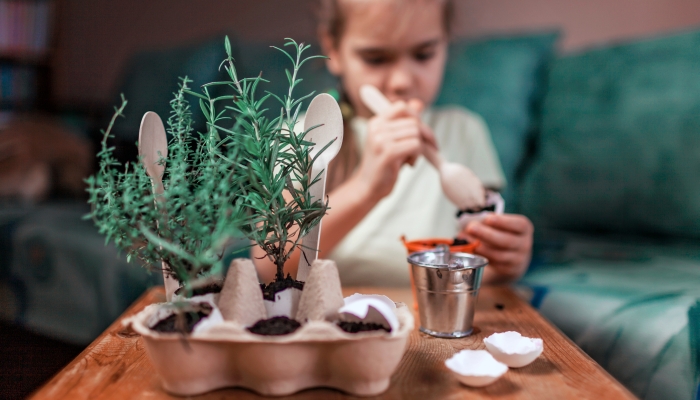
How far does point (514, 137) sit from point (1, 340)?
1693mm

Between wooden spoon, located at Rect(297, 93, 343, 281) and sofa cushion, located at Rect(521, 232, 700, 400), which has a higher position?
wooden spoon, located at Rect(297, 93, 343, 281)

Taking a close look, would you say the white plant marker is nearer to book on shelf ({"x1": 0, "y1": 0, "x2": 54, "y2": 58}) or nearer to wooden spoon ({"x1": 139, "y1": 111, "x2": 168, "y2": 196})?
wooden spoon ({"x1": 139, "y1": 111, "x2": 168, "y2": 196})

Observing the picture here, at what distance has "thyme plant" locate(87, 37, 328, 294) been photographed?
0.38 metres

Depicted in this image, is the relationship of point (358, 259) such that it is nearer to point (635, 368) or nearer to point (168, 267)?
point (635, 368)

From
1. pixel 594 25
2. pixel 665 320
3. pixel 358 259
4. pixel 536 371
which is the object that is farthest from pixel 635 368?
pixel 594 25

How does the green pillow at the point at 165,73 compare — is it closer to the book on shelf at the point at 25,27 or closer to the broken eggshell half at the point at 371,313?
the book on shelf at the point at 25,27

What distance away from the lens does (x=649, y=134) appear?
130 cm

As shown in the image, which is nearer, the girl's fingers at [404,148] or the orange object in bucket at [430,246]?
the orange object in bucket at [430,246]

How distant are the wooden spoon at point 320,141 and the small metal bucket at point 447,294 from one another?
110mm

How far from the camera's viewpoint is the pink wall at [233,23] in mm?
1985

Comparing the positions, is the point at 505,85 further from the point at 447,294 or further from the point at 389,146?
the point at 447,294

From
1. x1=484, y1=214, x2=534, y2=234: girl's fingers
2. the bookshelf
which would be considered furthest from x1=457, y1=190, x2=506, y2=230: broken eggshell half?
the bookshelf

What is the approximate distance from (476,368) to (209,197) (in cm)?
25

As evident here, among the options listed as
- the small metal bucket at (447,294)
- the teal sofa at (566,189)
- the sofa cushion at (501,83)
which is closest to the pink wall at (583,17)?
the sofa cushion at (501,83)
